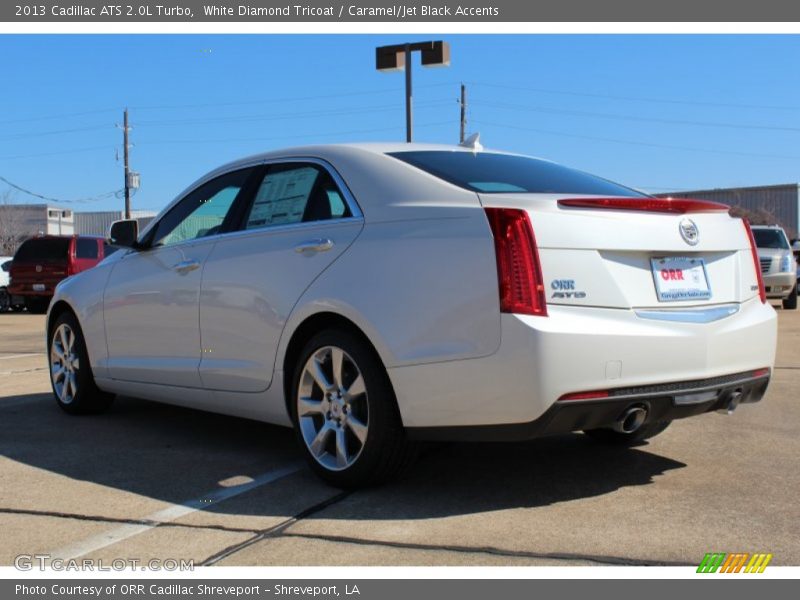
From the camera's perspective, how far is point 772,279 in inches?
741

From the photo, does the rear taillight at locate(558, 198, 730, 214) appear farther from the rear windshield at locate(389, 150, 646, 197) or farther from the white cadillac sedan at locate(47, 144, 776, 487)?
the rear windshield at locate(389, 150, 646, 197)

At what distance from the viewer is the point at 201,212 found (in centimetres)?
556

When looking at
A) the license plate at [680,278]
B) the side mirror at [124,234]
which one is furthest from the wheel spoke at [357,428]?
the side mirror at [124,234]

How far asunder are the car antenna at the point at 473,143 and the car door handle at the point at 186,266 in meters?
1.65

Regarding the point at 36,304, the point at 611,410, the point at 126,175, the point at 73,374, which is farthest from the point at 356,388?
the point at 126,175

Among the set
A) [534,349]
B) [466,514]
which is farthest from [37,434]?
[534,349]

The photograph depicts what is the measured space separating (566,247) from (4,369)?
7.33m

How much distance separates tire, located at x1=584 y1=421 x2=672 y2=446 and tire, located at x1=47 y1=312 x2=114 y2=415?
3.48 metres

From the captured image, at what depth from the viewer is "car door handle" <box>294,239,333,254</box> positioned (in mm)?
4434

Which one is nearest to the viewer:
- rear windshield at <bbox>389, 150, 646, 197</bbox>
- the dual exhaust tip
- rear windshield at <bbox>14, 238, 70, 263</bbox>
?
the dual exhaust tip

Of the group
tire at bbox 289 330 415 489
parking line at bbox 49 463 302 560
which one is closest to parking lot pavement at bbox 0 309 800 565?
parking line at bbox 49 463 302 560

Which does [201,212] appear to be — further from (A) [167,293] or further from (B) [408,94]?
(B) [408,94]

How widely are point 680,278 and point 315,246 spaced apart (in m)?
1.70

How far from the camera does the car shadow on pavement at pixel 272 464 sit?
13.7 feet
